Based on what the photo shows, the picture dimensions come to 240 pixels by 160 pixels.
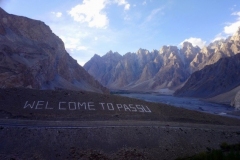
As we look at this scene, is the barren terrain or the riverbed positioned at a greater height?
the barren terrain

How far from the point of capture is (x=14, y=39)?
80.9 meters

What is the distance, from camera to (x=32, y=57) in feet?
263

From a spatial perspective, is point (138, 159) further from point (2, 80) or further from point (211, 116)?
point (2, 80)

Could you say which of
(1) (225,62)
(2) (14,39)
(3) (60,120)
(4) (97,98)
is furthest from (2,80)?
(1) (225,62)

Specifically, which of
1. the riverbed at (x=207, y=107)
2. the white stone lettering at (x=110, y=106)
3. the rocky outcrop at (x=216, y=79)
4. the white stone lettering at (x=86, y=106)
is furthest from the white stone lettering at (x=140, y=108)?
the rocky outcrop at (x=216, y=79)

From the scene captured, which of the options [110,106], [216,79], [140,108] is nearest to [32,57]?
[110,106]

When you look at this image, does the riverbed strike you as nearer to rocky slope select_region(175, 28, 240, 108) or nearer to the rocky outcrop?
rocky slope select_region(175, 28, 240, 108)

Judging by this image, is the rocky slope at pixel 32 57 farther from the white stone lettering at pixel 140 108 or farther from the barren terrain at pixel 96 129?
the white stone lettering at pixel 140 108

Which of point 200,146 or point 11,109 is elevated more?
point 11,109

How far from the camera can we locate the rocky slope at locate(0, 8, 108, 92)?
215 feet

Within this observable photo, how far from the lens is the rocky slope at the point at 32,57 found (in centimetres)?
6566

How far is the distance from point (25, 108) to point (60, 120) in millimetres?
3872

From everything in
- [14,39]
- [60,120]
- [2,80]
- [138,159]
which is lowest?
[138,159]

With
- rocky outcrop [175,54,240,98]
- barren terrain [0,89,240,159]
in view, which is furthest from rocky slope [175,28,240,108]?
barren terrain [0,89,240,159]
